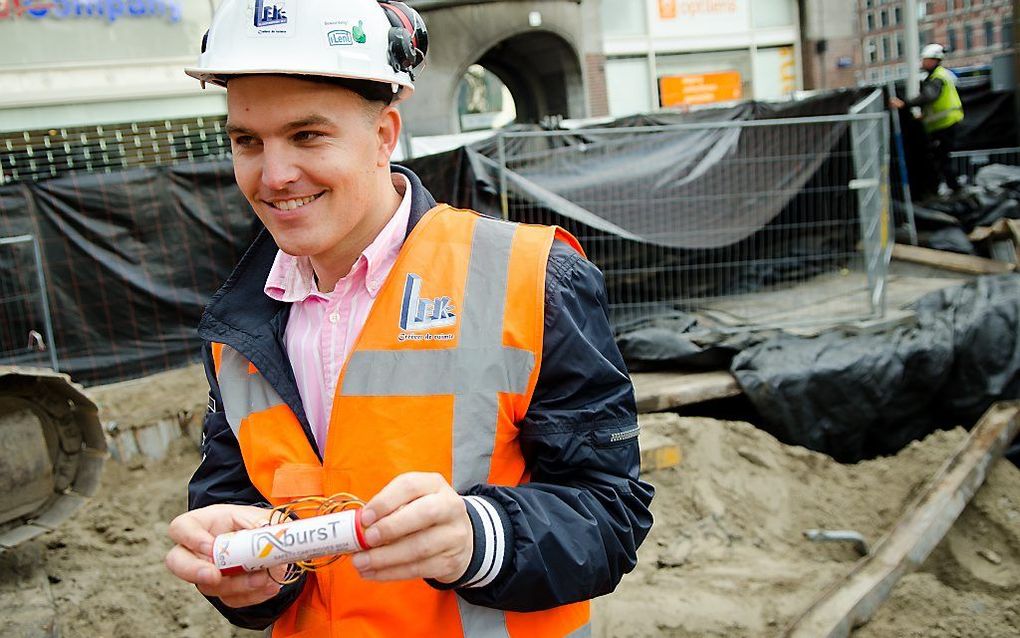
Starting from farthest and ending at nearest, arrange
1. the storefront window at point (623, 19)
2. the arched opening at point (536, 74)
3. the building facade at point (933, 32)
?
the building facade at point (933, 32), the storefront window at point (623, 19), the arched opening at point (536, 74)

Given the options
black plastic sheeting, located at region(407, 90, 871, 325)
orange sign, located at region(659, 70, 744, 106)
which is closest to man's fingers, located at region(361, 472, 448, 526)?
black plastic sheeting, located at region(407, 90, 871, 325)

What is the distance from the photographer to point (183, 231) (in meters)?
9.22

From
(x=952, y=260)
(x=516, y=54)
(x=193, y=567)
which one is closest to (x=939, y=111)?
(x=952, y=260)

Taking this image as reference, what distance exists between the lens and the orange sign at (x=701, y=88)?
782 inches

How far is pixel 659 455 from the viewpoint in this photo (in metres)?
6.02

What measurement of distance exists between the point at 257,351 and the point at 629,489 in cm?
84

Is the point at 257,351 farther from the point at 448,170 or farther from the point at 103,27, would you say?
the point at 103,27

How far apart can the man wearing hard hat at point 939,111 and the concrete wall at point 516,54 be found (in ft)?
25.3

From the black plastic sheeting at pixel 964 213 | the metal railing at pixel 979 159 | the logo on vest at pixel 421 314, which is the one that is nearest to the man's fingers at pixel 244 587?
the logo on vest at pixel 421 314

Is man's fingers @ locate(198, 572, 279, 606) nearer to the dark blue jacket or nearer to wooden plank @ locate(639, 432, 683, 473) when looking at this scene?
the dark blue jacket

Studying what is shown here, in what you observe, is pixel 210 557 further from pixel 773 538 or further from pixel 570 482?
pixel 773 538

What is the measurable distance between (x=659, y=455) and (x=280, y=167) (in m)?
4.66

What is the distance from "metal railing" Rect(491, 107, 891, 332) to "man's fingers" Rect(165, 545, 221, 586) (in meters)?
6.18

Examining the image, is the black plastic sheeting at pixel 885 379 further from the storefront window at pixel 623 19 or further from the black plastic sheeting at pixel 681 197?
the storefront window at pixel 623 19
